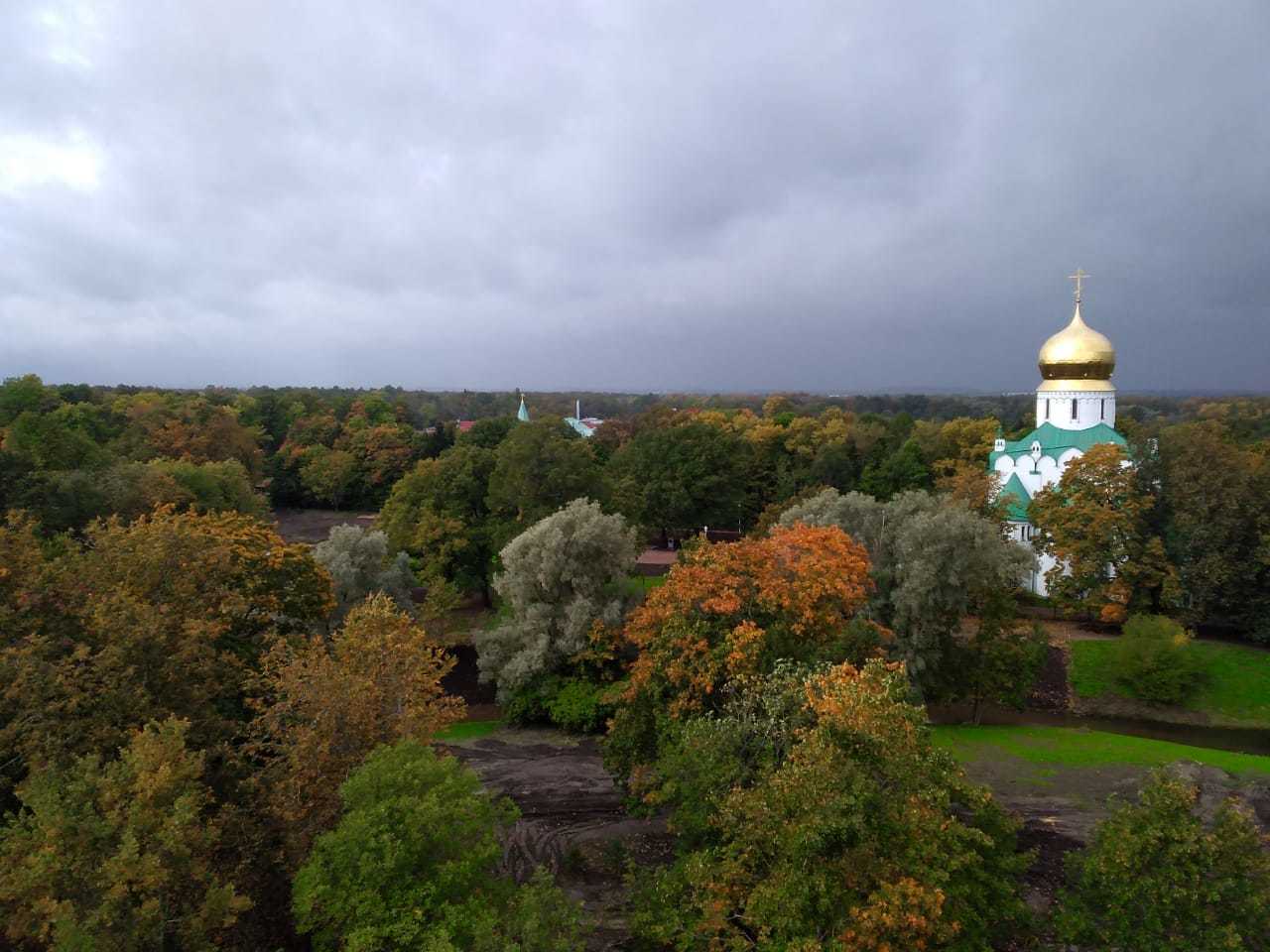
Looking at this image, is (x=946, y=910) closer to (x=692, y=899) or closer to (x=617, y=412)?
(x=692, y=899)

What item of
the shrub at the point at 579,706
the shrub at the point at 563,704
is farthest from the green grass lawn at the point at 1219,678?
the shrub at the point at 563,704

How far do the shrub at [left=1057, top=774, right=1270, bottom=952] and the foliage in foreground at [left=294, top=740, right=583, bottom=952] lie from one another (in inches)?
244

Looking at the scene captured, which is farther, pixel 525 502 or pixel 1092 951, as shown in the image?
pixel 525 502

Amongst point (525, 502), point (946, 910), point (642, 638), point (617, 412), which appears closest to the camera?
point (946, 910)

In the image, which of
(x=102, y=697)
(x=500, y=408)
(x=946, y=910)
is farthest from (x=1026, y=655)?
(x=500, y=408)

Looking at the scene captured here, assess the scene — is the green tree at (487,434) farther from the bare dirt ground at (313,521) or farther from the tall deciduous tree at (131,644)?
the tall deciduous tree at (131,644)

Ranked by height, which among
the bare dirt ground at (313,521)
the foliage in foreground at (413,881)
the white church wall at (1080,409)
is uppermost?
the white church wall at (1080,409)

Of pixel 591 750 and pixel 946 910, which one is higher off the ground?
pixel 946 910

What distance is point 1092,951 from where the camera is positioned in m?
10.4

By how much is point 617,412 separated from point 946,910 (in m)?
124

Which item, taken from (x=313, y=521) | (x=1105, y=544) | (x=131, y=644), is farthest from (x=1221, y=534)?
(x=313, y=521)

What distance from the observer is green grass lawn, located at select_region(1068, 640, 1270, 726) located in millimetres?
23438

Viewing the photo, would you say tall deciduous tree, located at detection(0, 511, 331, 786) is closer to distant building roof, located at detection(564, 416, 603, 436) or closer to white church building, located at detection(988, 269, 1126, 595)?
white church building, located at detection(988, 269, 1126, 595)

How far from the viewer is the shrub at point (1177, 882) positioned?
27.9 ft
